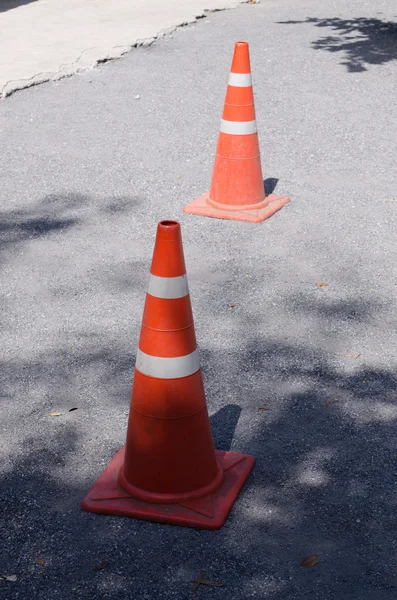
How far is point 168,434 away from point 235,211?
2.97 meters

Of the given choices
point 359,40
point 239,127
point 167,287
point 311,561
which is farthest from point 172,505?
point 359,40

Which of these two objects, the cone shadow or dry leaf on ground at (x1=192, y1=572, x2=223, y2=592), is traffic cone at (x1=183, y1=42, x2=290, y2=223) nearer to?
the cone shadow

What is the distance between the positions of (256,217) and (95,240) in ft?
3.53

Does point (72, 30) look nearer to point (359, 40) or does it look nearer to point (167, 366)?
point (359, 40)

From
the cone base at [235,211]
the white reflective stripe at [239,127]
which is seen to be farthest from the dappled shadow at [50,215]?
the white reflective stripe at [239,127]

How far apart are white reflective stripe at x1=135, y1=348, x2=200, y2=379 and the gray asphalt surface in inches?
19.4

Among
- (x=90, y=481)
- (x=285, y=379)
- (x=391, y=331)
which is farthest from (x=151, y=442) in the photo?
(x=391, y=331)

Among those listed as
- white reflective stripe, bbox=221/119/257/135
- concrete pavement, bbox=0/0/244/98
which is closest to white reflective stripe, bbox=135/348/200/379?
white reflective stripe, bbox=221/119/257/135

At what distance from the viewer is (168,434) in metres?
3.12

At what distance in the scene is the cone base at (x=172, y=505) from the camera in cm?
304

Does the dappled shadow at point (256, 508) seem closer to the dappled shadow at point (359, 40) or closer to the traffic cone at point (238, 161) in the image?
the traffic cone at point (238, 161)

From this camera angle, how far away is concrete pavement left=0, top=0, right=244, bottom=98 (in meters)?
9.39

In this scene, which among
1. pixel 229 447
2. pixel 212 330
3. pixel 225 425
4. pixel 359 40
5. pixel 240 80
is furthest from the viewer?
pixel 359 40

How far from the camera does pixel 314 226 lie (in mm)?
5695
